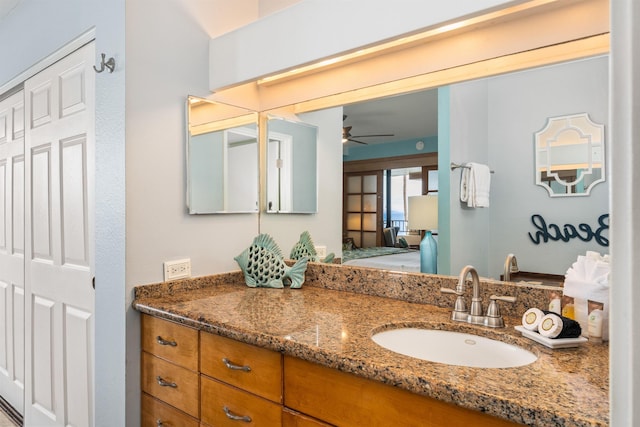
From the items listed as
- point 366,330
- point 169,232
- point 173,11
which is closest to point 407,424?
point 366,330

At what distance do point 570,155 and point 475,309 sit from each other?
0.59m

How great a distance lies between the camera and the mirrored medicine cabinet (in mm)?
1851

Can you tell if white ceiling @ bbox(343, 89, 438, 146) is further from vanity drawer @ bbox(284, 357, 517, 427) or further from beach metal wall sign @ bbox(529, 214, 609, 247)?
vanity drawer @ bbox(284, 357, 517, 427)

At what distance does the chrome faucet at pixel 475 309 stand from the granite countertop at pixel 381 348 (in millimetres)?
39

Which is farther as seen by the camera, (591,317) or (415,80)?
(415,80)

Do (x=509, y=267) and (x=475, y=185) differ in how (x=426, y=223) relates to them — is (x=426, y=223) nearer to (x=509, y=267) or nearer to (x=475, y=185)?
(x=475, y=185)

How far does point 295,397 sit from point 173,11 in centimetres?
162

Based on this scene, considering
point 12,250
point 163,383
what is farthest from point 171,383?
point 12,250

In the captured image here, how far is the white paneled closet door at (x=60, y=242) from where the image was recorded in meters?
1.91

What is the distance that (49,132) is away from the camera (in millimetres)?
2166

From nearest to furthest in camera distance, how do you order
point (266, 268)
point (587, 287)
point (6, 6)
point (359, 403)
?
point (359, 403) < point (587, 287) < point (266, 268) < point (6, 6)

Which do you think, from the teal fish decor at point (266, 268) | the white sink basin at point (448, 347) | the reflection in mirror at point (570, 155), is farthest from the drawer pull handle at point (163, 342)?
the reflection in mirror at point (570, 155)

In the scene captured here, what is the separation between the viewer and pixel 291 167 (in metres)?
2.18

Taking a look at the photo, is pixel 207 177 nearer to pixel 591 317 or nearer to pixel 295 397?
pixel 295 397
